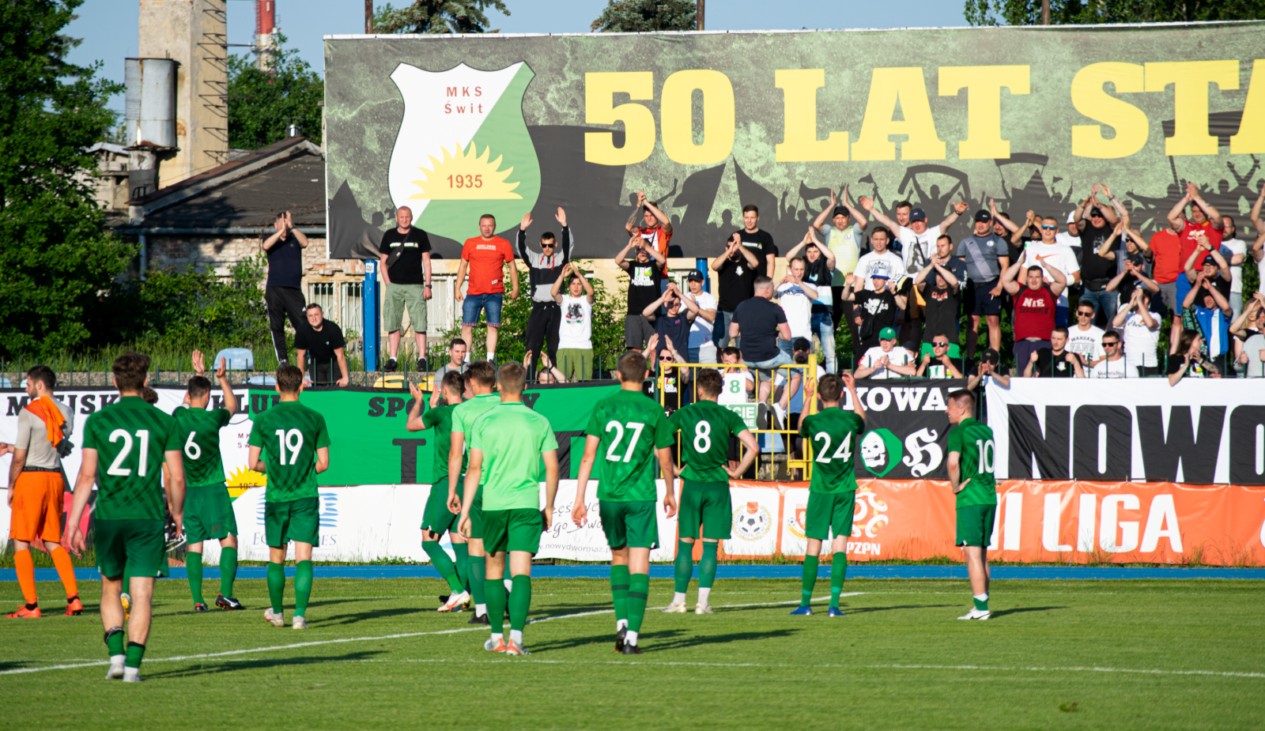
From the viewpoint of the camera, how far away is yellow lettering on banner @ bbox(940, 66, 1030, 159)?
887 inches

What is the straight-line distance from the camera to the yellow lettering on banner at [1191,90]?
2227cm

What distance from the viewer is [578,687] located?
747 cm

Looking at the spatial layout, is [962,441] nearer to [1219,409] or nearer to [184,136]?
[1219,409]

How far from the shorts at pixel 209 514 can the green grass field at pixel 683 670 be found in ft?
2.70

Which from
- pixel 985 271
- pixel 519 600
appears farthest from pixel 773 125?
pixel 519 600

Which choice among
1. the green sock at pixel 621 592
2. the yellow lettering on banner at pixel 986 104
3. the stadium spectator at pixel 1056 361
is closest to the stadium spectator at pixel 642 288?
the stadium spectator at pixel 1056 361

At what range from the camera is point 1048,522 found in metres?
17.2

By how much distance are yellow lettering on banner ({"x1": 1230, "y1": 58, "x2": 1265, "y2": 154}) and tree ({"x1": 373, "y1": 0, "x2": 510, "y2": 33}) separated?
33.5m

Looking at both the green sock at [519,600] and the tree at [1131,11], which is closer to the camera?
the green sock at [519,600]

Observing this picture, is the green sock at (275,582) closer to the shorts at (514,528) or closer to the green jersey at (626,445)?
the shorts at (514,528)

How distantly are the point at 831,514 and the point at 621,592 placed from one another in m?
3.33

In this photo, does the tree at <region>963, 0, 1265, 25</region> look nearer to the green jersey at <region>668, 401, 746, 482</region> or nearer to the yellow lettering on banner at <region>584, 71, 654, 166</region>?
the yellow lettering on banner at <region>584, 71, 654, 166</region>

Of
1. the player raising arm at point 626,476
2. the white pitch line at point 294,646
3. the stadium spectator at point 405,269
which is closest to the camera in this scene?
the white pitch line at point 294,646

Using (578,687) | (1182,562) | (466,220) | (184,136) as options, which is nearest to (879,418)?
(1182,562)
